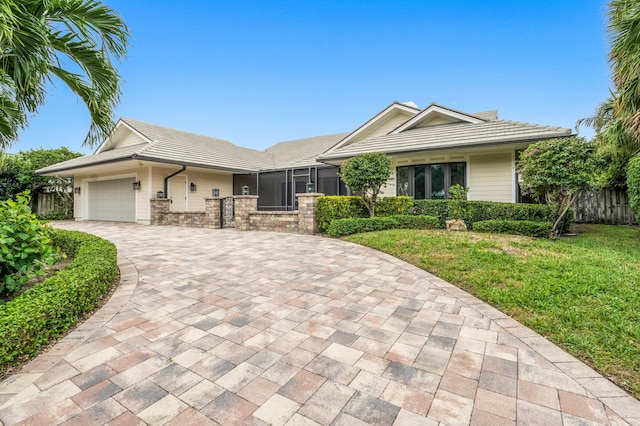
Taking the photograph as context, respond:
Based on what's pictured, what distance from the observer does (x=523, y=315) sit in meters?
3.08

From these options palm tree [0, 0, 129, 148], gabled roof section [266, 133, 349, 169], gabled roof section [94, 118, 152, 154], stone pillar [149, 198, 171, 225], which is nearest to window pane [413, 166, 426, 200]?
gabled roof section [266, 133, 349, 169]

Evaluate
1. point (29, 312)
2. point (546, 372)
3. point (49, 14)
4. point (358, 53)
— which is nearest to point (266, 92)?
point (358, 53)

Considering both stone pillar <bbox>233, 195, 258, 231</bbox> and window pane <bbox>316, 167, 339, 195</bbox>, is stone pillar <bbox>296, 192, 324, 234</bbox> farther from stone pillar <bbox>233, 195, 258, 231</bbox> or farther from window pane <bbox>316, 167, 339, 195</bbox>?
window pane <bbox>316, 167, 339, 195</bbox>

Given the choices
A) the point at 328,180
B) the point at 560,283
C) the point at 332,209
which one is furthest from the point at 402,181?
the point at 560,283

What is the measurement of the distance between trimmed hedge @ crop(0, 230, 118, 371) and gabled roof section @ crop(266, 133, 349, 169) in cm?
1202

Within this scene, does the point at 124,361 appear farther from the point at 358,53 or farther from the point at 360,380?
the point at 358,53

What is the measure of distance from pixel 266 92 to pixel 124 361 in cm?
1625

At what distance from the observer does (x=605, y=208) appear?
11195 millimetres

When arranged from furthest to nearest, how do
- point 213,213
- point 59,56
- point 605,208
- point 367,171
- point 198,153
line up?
point 198,153
point 213,213
point 605,208
point 367,171
point 59,56

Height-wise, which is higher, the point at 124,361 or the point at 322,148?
the point at 322,148

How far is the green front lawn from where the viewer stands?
2447 mm

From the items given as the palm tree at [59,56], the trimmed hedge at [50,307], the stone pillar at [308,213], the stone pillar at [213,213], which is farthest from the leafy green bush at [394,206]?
the trimmed hedge at [50,307]

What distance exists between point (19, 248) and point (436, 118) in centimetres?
1222

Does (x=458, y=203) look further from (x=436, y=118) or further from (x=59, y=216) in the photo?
(x=59, y=216)
